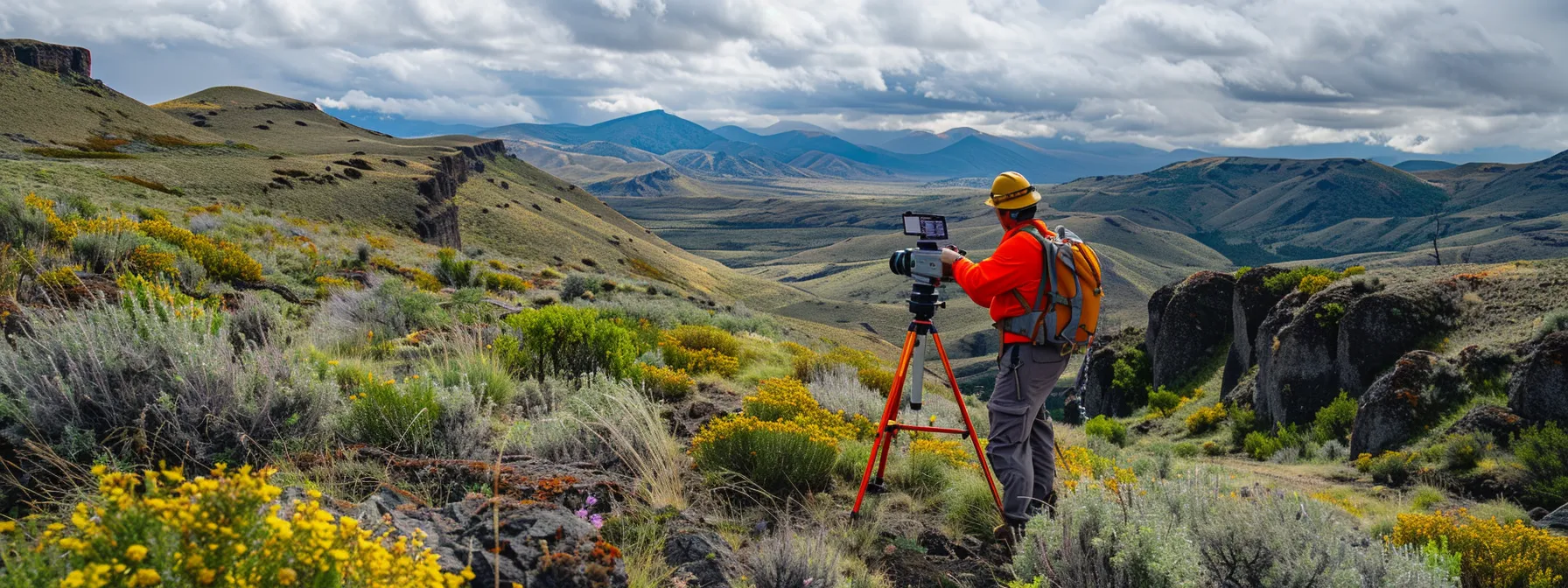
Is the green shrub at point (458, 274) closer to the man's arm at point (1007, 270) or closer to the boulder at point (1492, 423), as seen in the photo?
the man's arm at point (1007, 270)

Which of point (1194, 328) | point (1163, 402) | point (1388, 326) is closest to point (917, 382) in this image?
point (1388, 326)

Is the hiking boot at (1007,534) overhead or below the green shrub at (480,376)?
below

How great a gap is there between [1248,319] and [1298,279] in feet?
4.23

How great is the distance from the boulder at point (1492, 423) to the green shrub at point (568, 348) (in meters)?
9.27

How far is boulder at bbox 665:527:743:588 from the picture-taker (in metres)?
3.14

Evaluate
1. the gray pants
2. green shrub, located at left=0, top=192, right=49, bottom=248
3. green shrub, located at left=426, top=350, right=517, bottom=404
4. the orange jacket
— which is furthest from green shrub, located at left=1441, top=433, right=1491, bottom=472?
green shrub, located at left=0, top=192, right=49, bottom=248

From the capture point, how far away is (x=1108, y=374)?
75.8 feet

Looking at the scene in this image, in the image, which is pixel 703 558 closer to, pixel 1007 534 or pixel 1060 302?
pixel 1007 534

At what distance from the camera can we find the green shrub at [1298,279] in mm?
15133

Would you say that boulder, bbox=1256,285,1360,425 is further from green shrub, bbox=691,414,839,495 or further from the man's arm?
green shrub, bbox=691,414,839,495

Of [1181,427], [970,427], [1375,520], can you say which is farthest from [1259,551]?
[1181,427]

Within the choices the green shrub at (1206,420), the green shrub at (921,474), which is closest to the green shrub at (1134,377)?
the green shrub at (1206,420)

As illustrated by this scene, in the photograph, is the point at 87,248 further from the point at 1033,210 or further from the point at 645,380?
the point at 1033,210

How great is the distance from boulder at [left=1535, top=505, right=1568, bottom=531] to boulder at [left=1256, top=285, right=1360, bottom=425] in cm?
760
